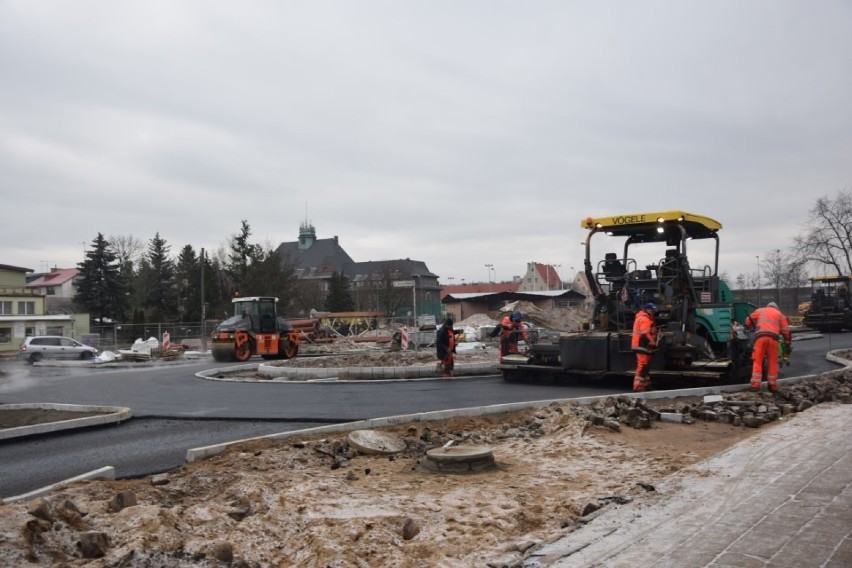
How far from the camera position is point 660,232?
1366 cm

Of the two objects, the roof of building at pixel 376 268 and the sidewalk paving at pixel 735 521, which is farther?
the roof of building at pixel 376 268

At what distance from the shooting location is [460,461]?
23.4ft

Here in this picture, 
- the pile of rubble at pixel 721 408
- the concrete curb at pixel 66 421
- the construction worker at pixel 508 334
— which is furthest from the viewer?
the construction worker at pixel 508 334

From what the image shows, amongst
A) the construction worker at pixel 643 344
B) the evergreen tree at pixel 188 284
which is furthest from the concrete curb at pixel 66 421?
the evergreen tree at pixel 188 284

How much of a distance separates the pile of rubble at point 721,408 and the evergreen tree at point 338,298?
6693cm

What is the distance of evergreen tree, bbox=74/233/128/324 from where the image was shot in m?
60.1

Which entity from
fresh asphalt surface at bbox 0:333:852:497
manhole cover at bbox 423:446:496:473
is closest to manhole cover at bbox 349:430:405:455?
manhole cover at bbox 423:446:496:473

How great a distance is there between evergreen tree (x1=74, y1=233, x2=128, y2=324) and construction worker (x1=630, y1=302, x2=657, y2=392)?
5632 centimetres

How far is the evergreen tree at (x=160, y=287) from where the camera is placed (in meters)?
67.6

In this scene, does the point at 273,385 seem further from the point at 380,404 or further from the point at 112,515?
the point at 112,515

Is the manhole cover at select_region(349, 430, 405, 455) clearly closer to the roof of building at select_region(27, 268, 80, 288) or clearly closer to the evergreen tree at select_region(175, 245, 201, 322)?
the evergreen tree at select_region(175, 245, 201, 322)

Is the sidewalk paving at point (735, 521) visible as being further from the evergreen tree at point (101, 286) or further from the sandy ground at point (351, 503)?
the evergreen tree at point (101, 286)

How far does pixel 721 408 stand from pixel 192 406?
846cm

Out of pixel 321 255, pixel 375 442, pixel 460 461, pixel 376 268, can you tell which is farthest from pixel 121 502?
pixel 321 255
